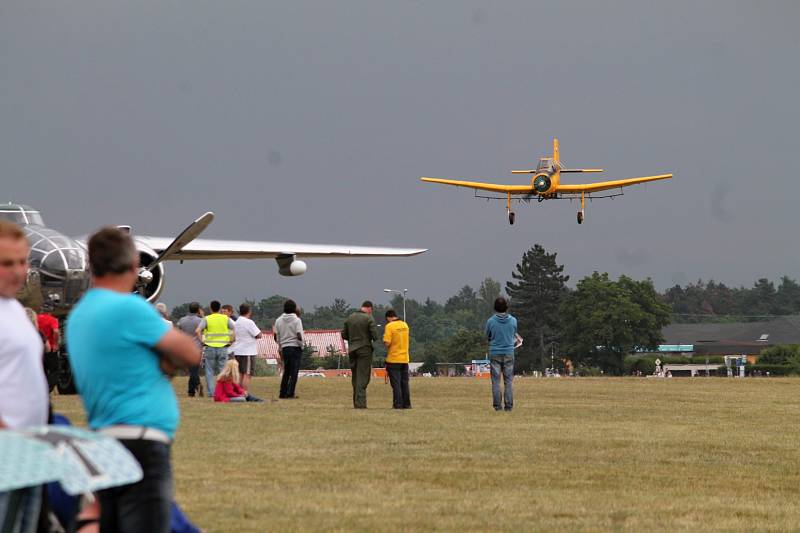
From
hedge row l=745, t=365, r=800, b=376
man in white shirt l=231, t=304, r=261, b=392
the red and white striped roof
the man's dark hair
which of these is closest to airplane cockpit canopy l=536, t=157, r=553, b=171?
hedge row l=745, t=365, r=800, b=376

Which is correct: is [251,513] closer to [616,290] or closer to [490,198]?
[490,198]

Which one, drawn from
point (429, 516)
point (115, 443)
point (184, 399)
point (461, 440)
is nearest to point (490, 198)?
point (184, 399)

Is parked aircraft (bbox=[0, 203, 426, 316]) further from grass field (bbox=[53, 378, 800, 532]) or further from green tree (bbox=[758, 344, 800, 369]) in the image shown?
green tree (bbox=[758, 344, 800, 369])

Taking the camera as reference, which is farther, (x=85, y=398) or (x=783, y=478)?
(x=783, y=478)

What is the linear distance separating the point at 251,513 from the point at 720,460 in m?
6.08

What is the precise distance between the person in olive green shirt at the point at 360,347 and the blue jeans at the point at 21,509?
1637 centimetres

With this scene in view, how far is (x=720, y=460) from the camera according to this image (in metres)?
13.9

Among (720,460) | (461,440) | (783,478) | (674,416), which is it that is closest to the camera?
(783,478)

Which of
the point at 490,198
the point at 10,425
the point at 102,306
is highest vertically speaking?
the point at 490,198

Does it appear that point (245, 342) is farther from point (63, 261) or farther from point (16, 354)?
point (16, 354)

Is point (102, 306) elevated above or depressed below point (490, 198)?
below

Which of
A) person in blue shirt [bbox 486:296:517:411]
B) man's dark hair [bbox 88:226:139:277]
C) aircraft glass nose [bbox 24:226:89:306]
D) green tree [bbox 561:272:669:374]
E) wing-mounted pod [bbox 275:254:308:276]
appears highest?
green tree [bbox 561:272:669:374]

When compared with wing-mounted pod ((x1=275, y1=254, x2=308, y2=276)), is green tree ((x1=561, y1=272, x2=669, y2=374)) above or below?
above

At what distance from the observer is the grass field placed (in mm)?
9648
